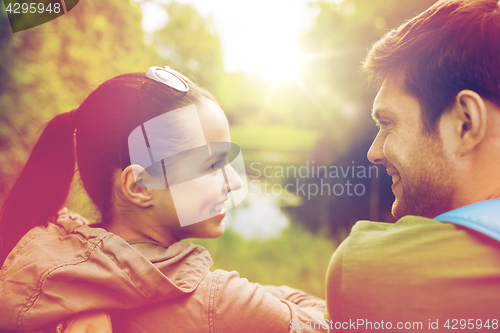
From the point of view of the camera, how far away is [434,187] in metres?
0.98

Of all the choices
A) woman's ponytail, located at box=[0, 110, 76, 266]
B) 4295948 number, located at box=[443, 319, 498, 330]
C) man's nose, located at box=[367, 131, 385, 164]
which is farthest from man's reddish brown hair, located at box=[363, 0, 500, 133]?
woman's ponytail, located at box=[0, 110, 76, 266]

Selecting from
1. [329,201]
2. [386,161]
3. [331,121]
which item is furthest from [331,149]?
[386,161]

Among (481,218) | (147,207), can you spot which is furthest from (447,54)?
(147,207)

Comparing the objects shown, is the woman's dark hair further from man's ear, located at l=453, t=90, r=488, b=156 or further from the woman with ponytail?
man's ear, located at l=453, t=90, r=488, b=156

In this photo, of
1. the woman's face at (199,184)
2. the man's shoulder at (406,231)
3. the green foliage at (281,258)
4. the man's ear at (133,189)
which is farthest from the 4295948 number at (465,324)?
the green foliage at (281,258)

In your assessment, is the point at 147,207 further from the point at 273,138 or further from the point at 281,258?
the point at 273,138

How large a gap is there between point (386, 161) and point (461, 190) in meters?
0.27

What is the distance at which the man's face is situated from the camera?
97 centimetres

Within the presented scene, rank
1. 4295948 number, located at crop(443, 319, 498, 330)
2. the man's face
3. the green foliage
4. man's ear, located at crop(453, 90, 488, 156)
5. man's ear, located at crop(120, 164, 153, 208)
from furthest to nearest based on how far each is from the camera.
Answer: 1. the green foliage
2. man's ear, located at crop(120, 164, 153, 208)
3. the man's face
4. man's ear, located at crop(453, 90, 488, 156)
5. 4295948 number, located at crop(443, 319, 498, 330)

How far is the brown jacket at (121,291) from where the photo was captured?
2.58 ft

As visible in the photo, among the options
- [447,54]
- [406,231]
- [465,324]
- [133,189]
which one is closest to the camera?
[465,324]

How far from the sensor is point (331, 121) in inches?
119

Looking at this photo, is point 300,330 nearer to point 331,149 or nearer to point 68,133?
point 68,133

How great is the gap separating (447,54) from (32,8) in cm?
218
